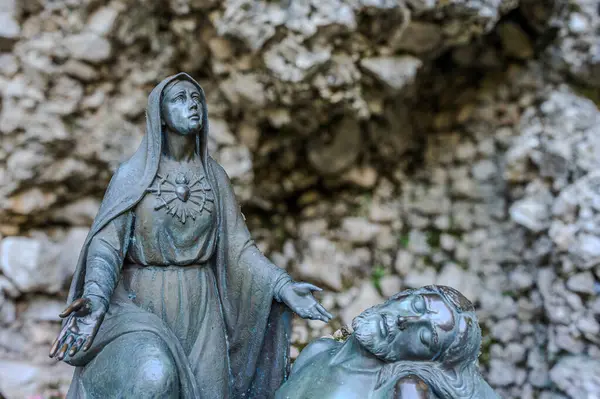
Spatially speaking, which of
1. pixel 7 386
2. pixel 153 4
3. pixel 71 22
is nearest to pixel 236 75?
pixel 153 4

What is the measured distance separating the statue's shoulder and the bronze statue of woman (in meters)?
0.12

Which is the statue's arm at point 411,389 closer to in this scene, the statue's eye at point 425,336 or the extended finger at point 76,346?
the statue's eye at point 425,336

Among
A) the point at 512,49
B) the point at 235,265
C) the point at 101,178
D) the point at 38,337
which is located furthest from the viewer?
the point at 512,49

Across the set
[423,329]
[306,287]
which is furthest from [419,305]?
[306,287]

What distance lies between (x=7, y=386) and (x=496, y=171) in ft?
13.3

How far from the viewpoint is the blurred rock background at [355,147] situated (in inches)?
143

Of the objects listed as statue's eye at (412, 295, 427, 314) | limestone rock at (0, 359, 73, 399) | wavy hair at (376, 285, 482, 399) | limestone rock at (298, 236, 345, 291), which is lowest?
limestone rock at (298, 236, 345, 291)

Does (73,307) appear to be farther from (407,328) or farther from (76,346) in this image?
(407,328)

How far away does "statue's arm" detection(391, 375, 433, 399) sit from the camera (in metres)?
1.36

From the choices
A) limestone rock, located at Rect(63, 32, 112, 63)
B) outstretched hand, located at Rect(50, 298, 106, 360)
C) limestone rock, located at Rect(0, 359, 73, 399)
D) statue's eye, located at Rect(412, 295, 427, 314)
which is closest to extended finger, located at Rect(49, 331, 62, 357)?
outstretched hand, located at Rect(50, 298, 106, 360)

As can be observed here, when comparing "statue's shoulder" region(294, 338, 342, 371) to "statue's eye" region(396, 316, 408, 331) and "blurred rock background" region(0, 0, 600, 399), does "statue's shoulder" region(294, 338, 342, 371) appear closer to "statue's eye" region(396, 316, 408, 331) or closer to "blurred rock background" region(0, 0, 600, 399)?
"statue's eye" region(396, 316, 408, 331)

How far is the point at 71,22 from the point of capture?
12.2 feet

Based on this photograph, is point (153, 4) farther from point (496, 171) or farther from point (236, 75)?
point (496, 171)

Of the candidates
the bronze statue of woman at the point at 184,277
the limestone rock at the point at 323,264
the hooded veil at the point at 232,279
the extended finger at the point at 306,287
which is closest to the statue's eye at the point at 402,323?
the bronze statue of woman at the point at 184,277
